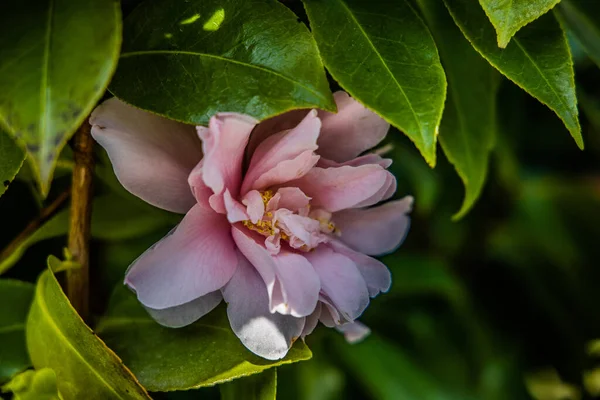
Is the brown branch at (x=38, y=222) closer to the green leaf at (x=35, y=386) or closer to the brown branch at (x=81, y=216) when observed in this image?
the brown branch at (x=81, y=216)

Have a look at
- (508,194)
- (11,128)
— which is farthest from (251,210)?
(508,194)

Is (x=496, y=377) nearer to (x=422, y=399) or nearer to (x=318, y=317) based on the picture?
(x=422, y=399)

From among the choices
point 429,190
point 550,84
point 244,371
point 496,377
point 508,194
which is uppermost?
point 550,84

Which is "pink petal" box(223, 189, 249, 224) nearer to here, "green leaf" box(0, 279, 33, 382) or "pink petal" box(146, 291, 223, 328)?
"pink petal" box(146, 291, 223, 328)

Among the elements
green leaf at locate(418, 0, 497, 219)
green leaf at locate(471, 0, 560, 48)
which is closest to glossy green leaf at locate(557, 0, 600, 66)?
green leaf at locate(418, 0, 497, 219)

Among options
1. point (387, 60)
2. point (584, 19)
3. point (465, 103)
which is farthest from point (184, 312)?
point (584, 19)

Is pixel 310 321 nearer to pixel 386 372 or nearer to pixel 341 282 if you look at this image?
pixel 341 282
